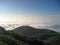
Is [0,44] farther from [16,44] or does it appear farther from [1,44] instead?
[16,44]

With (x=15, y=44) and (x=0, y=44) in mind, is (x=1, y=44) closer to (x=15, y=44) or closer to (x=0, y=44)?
(x=0, y=44)

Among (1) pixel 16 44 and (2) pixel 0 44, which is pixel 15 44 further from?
(2) pixel 0 44

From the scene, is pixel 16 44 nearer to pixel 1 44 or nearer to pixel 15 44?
pixel 15 44

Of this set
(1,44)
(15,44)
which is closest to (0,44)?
(1,44)

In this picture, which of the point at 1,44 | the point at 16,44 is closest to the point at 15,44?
the point at 16,44

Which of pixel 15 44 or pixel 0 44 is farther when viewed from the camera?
pixel 15 44

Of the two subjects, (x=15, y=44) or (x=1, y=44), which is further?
(x=15, y=44)
